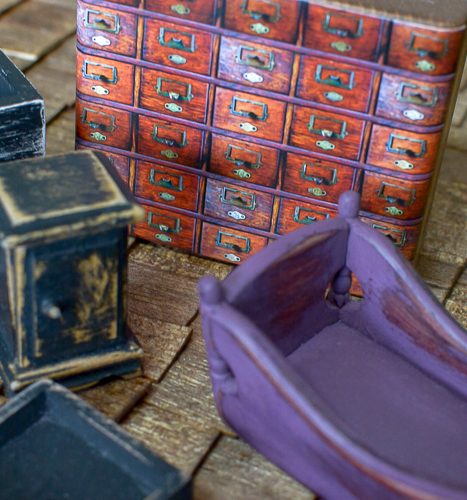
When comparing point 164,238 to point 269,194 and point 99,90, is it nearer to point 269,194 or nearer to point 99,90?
point 269,194

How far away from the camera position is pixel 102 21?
2967mm

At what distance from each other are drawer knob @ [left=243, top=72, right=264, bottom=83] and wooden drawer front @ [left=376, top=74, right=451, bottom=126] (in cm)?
35

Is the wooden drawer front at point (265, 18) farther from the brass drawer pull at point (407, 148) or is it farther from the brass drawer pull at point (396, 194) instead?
the brass drawer pull at point (396, 194)

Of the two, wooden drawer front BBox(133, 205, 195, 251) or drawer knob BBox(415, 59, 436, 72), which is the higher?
drawer knob BBox(415, 59, 436, 72)

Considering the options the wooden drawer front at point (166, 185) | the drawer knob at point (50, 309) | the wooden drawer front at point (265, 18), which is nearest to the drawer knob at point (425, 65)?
the wooden drawer front at point (265, 18)

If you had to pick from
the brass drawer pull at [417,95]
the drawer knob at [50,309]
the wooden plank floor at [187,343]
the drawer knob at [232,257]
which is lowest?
the wooden plank floor at [187,343]

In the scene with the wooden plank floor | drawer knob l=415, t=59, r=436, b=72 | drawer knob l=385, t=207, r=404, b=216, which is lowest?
the wooden plank floor

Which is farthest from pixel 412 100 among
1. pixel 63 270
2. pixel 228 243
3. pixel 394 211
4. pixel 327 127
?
pixel 63 270

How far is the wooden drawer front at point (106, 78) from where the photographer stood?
3037 millimetres

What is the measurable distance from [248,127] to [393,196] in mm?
472

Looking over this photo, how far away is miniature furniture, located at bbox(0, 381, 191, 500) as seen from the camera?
2.33 meters

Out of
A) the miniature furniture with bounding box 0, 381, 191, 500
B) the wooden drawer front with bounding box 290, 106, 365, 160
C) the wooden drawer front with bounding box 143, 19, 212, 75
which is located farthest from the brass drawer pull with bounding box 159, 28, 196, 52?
the miniature furniture with bounding box 0, 381, 191, 500

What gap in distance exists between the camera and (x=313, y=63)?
2.81m

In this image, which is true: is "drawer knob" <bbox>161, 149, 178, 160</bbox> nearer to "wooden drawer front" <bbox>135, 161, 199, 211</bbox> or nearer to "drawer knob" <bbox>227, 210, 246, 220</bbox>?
"wooden drawer front" <bbox>135, 161, 199, 211</bbox>
